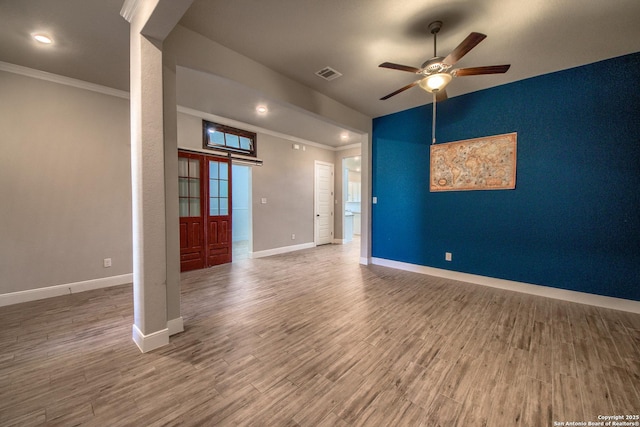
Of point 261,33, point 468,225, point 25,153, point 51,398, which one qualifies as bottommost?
point 51,398

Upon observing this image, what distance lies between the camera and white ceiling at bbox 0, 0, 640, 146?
2.05 metres

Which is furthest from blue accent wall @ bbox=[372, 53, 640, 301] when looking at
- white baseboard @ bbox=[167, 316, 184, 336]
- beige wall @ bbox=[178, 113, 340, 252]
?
white baseboard @ bbox=[167, 316, 184, 336]

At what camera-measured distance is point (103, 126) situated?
3492mm

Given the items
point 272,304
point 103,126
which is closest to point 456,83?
point 272,304

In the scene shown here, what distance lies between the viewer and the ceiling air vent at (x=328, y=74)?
304 cm

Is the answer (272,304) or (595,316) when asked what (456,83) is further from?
(272,304)

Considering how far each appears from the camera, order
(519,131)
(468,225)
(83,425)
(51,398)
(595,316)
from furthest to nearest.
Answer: (468,225) → (519,131) → (595,316) → (51,398) → (83,425)

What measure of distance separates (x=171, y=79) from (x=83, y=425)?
256 centimetres

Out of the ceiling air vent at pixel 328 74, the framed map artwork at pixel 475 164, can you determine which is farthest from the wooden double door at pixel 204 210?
the framed map artwork at pixel 475 164

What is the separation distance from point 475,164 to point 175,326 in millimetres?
4455

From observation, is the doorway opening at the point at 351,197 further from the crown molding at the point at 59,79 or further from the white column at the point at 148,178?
the white column at the point at 148,178

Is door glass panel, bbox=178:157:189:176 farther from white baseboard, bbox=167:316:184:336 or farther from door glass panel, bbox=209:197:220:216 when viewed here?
white baseboard, bbox=167:316:184:336

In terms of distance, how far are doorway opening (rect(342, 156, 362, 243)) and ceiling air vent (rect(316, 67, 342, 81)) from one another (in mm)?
3980

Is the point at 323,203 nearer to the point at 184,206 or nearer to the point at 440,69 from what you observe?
the point at 184,206
